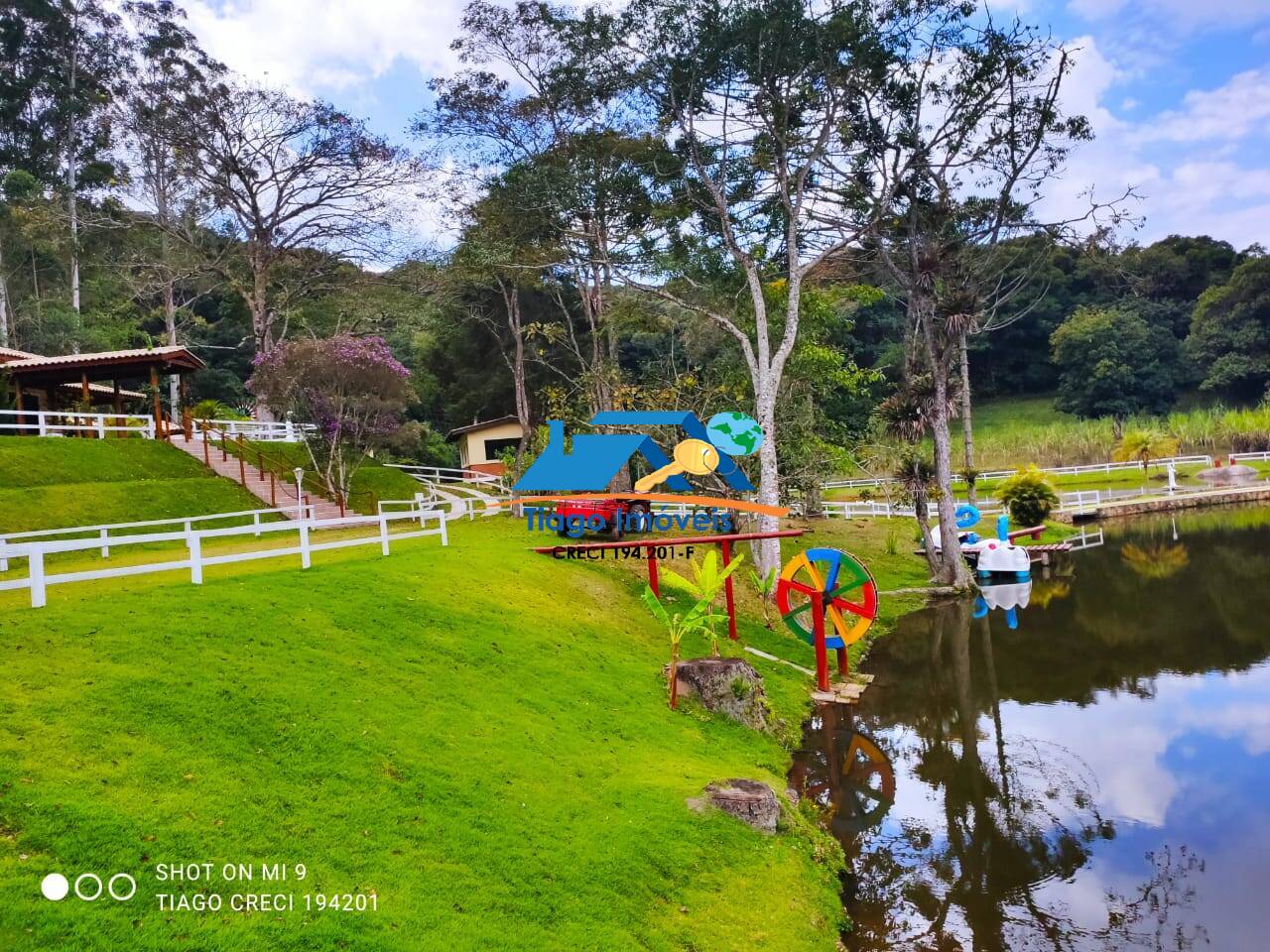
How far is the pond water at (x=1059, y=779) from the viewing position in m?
8.08

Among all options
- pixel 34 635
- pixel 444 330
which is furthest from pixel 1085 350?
pixel 34 635

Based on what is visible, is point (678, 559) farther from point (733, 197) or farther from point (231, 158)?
point (231, 158)

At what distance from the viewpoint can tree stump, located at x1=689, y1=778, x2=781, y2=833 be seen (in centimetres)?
855

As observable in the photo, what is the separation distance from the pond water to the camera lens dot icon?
6.68 m

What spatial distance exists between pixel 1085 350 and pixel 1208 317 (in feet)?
38.8

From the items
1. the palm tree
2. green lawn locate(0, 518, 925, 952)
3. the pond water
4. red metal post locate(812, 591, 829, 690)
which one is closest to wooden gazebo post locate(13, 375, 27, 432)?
green lawn locate(0, 518, 925, 952)

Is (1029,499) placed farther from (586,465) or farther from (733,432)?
(586,465)

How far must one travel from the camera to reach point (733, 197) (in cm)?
2205

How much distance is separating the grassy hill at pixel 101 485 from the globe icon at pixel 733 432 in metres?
13.6

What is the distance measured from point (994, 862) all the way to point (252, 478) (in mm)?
23366

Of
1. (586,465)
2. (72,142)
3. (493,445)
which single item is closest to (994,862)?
(586,465)

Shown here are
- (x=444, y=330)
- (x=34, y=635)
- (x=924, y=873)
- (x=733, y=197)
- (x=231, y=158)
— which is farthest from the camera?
(x=444, y=330)

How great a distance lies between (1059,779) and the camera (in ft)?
36.8

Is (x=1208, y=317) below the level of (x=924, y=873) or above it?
above
